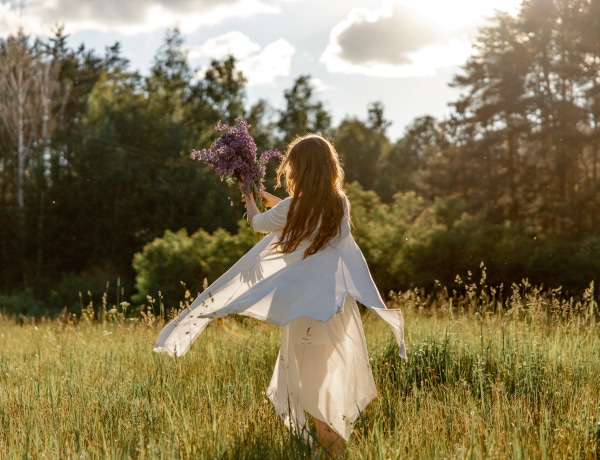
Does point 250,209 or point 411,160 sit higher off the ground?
point 411,160

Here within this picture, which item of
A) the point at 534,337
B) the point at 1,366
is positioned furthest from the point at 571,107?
the point at 1,366

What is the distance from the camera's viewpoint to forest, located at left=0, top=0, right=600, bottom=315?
1599 centimetres

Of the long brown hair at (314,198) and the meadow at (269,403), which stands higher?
the long brown hair at (314,198)

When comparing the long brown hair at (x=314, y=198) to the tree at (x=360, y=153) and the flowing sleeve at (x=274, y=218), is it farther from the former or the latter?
the tree at (x=360, y=153)

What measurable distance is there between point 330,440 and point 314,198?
4.68ft

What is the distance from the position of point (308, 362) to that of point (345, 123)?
38011mm

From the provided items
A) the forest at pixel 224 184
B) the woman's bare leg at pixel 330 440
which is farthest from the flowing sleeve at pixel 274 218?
the forest at pixel 224 184

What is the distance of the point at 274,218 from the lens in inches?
167

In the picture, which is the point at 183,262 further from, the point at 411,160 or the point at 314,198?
the point at 411,160

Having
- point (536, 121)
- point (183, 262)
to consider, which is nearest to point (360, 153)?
point (536, 121)

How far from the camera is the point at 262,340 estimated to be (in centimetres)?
596

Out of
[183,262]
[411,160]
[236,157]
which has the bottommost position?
[183,262]

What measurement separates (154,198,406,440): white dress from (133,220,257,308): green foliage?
484 inches

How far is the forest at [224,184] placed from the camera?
15992 millimetres
